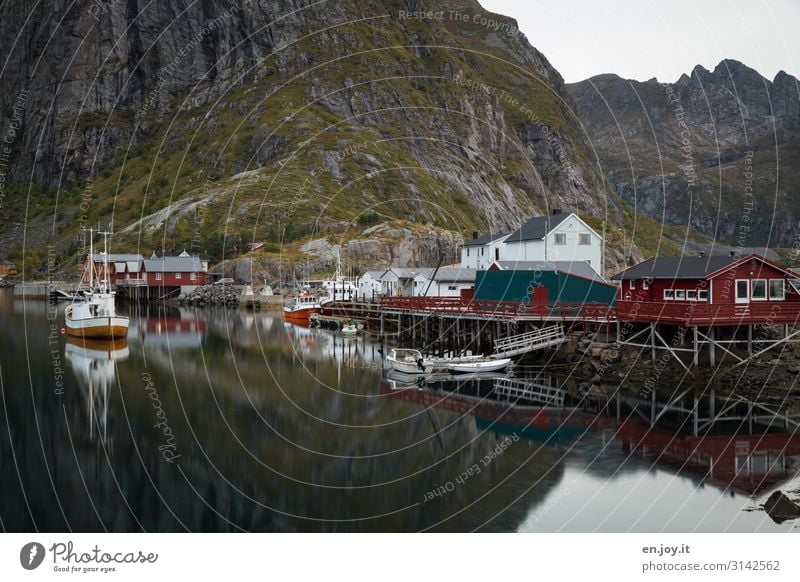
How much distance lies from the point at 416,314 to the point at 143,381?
83.0 ft

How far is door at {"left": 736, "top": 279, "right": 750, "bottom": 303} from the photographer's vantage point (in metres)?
41.0

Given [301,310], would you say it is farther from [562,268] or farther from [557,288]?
[557,288]

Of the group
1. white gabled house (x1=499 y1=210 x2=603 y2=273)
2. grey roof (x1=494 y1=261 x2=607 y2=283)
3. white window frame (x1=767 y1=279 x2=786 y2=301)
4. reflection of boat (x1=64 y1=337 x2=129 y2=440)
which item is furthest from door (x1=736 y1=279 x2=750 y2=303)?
reflection of boat (x1=64 y1=337 x2=129 y2=440)

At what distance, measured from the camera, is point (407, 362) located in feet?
155

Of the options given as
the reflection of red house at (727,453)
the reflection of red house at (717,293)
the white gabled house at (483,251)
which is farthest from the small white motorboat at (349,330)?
the reflection of red house at (727,453)

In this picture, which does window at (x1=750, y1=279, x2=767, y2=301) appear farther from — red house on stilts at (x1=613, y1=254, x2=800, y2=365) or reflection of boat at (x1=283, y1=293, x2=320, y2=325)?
reflection of boat at (x1=283, y1=293, x2=320, y2=325)

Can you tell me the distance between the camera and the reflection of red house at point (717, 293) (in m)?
38.8

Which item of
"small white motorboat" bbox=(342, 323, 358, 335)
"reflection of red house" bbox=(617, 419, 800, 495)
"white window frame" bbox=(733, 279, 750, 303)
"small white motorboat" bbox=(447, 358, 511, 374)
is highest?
"white window frame" bbox=(733, 279, 750, 303)

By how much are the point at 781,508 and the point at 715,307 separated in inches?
723

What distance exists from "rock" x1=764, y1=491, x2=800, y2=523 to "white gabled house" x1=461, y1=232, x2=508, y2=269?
2268 inches

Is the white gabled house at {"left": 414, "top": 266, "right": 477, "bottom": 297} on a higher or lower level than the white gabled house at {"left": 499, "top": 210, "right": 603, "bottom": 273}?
lower

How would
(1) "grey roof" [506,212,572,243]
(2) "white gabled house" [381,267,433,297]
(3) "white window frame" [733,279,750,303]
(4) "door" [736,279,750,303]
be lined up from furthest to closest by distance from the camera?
(2) "white gabled house" [381,267,433,297], (1) "grey roof" [506,212,572,243], (4) "door" [736,279,750,303], (3) "white window frame" [733,279,750,303]

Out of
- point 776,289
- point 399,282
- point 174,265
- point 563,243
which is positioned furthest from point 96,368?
point 174,265

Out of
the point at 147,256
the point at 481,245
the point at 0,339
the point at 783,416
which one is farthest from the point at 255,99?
the point at 783,416
